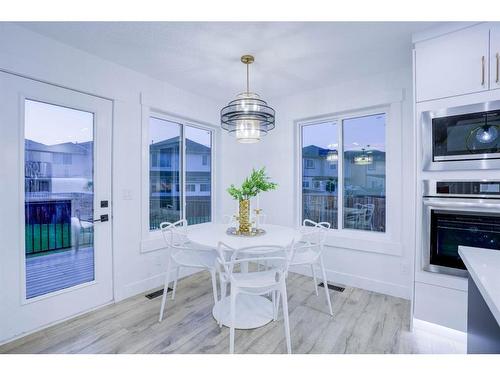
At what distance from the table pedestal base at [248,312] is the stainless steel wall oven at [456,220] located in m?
1.39

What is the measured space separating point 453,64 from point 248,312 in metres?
2.62

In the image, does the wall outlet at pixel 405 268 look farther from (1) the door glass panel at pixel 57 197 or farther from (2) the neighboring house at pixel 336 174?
(1) the door glass panel at pixel 57 197

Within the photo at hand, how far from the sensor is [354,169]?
3193 mm

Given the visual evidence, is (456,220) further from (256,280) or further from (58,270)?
(58,270)

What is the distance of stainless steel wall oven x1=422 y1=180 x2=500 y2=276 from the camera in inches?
69.2

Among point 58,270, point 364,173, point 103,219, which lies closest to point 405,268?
point 364,173

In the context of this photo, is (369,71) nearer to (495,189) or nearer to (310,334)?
(495,189)

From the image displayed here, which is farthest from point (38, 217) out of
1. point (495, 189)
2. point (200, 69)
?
point (495, 189)

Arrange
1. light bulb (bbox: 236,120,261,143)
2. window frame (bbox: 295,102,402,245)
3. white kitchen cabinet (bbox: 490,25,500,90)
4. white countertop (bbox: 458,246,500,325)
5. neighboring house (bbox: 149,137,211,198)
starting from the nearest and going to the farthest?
1. white countertop (bbox: 458,246,500,325)
2. white kitchen cabinet (bbox: 490,25,500,90)
3. light bulb (bbox: 236,120,261,143)
4. window frame (bbox: 295,102,402,245)
5. neighboring house (bbox: 149,137,211,198)

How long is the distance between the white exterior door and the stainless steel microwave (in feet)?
9.55

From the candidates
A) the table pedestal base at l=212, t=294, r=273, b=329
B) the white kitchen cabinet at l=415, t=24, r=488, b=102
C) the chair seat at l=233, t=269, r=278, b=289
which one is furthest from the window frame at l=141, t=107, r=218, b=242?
the white kitchen cabinet at l=415, t=24, r=488, b=102

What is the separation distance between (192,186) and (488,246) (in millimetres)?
3121

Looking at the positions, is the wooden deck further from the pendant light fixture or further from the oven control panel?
the oven control panel

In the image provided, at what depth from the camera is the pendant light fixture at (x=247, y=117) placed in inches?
84.3
